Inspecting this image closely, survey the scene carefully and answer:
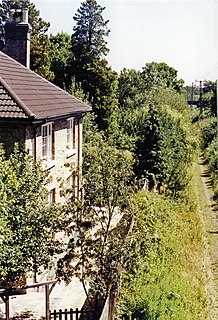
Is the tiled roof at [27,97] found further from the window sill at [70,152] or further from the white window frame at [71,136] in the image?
the window sill at [70,152]

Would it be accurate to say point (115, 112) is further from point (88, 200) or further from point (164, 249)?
point (88, 200)

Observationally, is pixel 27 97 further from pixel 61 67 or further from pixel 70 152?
pixel 61 67

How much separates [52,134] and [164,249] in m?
3.22

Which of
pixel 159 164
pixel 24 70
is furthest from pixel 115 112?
pixel 24 70

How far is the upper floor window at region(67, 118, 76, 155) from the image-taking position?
37.3ft

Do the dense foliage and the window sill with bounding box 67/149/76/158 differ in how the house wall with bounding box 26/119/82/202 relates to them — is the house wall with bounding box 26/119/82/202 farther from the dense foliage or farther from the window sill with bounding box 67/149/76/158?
the dense foliage

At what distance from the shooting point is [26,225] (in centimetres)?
572

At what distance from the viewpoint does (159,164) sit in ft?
50.0

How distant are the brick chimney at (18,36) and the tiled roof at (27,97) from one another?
592mm

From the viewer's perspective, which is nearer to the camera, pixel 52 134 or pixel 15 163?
pixel 15 163

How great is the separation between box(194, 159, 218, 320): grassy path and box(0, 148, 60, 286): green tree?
11.0 feet

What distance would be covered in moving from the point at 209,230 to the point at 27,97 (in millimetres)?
6811

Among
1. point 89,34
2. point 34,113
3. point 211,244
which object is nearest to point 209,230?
point 211,244

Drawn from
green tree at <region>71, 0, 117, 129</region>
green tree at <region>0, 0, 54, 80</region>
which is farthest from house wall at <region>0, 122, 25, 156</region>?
green tree at <region>71, 0, 117, 129</region>
